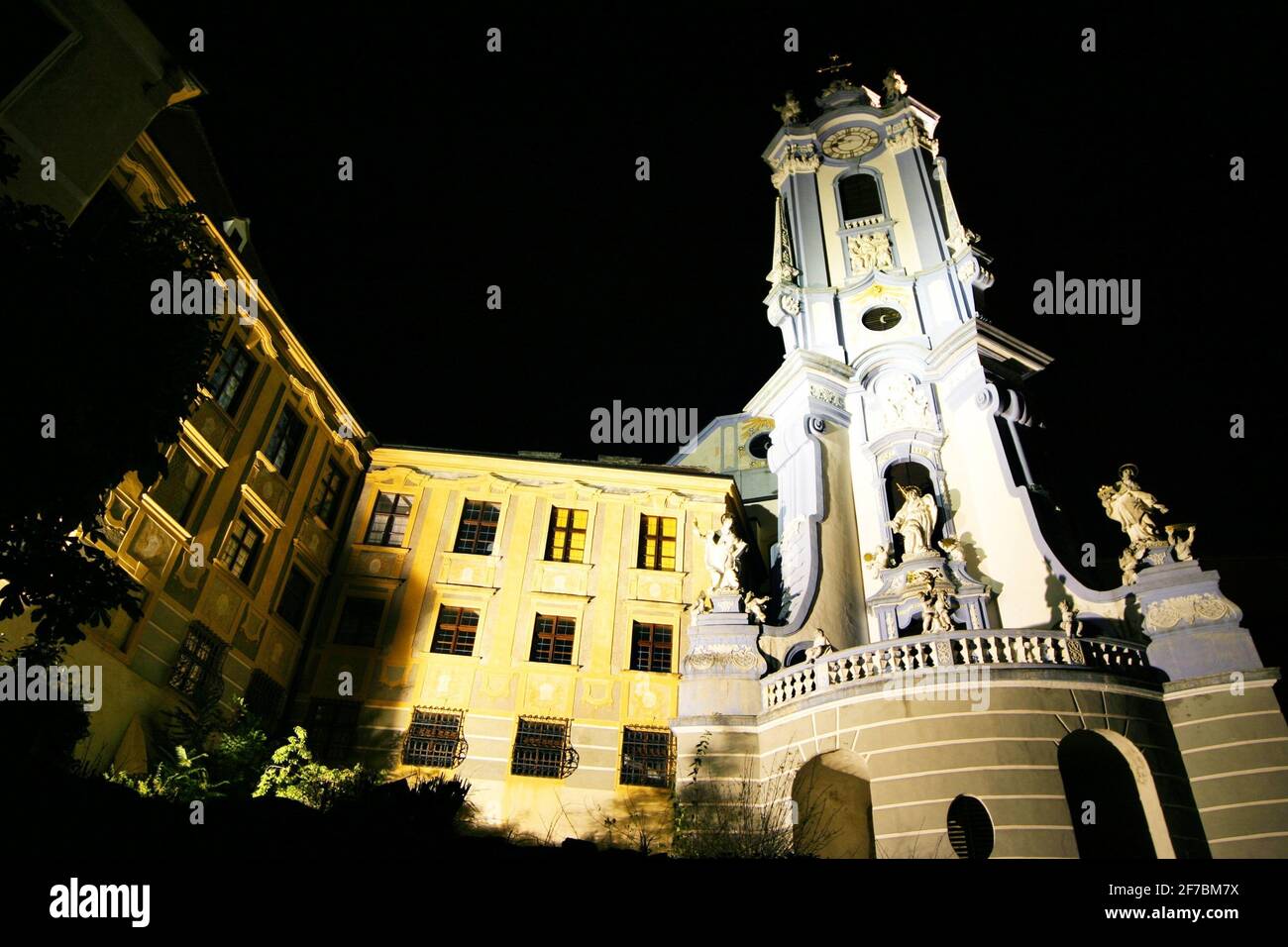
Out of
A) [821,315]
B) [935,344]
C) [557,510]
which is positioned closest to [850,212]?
[821,315]

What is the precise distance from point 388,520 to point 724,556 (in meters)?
10.5

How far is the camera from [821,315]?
2866 centimetres

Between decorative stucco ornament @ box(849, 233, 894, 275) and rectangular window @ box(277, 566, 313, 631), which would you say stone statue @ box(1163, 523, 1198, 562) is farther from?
rectangular window @ box(277, 566, 313, 631)

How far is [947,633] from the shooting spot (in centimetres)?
1623

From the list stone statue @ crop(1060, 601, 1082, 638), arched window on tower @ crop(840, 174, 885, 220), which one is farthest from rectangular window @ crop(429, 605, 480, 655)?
arched window on tower @ crop(840, 174, 885, 220)

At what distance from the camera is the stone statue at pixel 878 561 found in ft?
72.5

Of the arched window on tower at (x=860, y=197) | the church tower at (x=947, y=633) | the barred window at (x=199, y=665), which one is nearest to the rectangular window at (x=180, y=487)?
the barred window at (x=199, y=665)

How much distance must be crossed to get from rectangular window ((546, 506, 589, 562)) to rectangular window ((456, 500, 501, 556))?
172 centimetres

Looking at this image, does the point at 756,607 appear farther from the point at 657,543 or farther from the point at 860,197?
the point at 860,197

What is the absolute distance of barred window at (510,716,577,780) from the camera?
2008 cm

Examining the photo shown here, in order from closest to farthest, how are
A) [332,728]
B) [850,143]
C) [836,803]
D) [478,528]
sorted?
[836,803] → [332,728] → [478,528] → [850,143]

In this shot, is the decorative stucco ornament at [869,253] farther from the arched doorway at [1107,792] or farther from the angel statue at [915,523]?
the arched doorway at [1107,792]

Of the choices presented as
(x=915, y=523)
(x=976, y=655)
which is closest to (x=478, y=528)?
(x=915, y=523)
